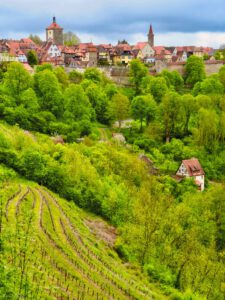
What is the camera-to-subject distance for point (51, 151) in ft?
149

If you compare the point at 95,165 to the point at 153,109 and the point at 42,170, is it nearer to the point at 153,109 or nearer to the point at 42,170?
the point at 42,170

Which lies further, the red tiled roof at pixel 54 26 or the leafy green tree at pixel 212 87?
the red tiled roof at pixel 54 26

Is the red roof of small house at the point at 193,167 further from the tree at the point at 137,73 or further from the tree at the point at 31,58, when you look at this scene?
the tree at the point at 31,58

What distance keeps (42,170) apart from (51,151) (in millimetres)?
5731

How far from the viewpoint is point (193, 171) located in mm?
55406

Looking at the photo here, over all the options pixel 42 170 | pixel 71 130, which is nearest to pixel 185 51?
pixel 71 130

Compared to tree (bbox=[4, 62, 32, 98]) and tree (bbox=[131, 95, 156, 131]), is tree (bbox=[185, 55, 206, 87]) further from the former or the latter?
tree (bbox=[4, 62, 32, 98])

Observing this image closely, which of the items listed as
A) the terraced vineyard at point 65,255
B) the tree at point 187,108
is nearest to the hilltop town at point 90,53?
the tree at point 187,108

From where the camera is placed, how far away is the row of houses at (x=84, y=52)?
96562mm

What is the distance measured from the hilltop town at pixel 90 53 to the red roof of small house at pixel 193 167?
4084 centimetres

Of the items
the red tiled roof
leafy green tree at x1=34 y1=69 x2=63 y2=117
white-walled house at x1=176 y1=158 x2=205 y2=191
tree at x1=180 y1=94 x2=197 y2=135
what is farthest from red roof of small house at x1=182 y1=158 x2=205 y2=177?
the red tiled roof

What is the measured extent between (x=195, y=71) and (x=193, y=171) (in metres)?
42.4

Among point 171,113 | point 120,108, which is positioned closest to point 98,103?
point 120,108

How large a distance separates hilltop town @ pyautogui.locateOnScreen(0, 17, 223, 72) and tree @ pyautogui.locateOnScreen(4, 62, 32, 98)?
20.9 metres
